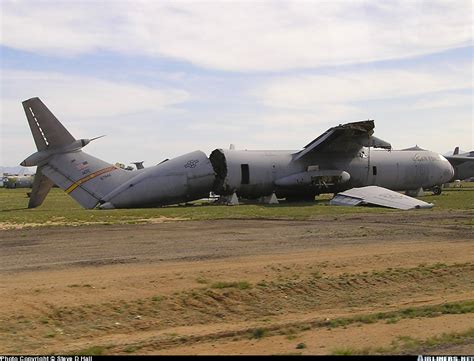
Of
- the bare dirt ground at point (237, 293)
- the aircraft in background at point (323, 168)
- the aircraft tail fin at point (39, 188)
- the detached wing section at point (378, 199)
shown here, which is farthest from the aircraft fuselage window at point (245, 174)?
the bare dirt ground at point (237, 293)

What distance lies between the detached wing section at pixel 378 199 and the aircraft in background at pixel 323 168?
3588mm

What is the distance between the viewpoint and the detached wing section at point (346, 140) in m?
44.4

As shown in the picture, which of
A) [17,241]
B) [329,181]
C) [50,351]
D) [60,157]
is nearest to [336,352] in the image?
[50,351]

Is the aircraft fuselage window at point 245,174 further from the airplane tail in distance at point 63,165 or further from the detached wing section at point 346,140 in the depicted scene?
the airplane tail in distance at point 63,165

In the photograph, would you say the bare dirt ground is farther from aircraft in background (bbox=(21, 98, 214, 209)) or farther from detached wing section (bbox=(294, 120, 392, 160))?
detached wing section (bbox=(294, 120, 392, 160))

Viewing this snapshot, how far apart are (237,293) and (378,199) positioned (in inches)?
1114

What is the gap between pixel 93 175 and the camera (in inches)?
1574

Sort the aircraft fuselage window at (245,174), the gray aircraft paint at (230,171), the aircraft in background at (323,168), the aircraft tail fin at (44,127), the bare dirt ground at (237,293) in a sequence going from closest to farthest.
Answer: the bare dirt ground at (237,293) < the aircraft tail fin at (44,127) < the gray aircraft paint at (230,171) < the aircraft fuselage window at (245,174) < the aircraft in background at (323,168)

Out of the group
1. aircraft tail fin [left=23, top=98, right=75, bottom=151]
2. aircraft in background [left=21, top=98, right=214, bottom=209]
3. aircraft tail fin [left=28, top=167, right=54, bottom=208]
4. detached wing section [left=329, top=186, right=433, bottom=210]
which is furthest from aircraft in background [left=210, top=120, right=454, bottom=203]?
aircraft tail fin [left=28, top=167, right=54, bottom=208]

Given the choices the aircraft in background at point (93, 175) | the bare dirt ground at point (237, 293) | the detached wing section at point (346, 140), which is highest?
the detached wing section at point (346, 140)

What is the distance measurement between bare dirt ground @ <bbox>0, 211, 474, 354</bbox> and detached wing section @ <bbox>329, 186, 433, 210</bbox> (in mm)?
14531

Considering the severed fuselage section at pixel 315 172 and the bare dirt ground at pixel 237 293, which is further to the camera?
the severed fuselage section at pixel 315 172

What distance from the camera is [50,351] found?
Result: 31.0ft

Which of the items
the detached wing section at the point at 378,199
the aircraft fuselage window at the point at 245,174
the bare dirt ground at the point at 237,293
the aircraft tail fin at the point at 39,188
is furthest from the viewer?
the aircraft fuselage window at the point at 245,174
